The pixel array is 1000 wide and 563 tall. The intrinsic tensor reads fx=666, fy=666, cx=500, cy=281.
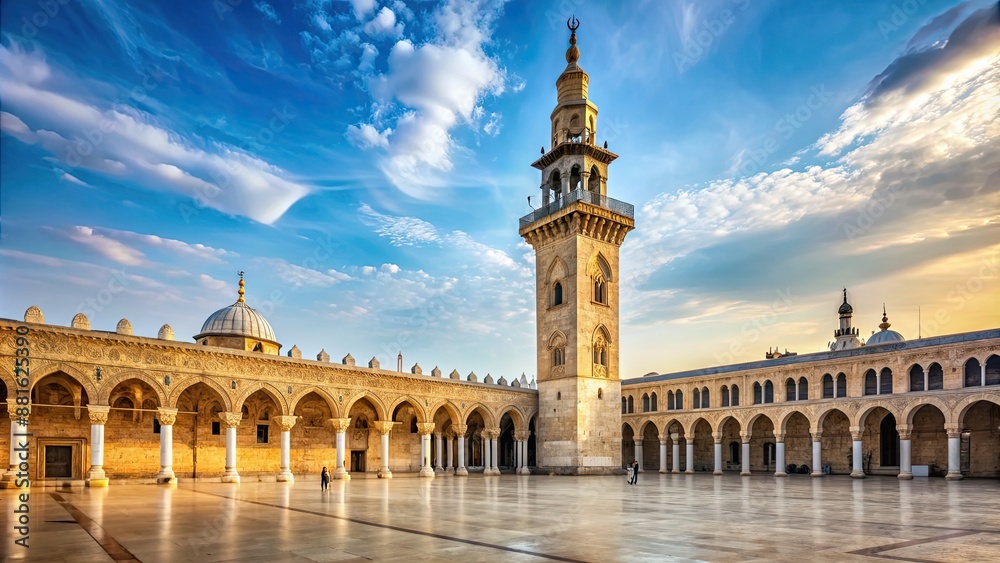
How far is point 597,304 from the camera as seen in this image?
3475 cm

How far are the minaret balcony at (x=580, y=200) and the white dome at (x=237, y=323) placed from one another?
15295mm

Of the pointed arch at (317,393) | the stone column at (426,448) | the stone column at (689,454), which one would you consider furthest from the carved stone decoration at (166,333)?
the stone column at (689,454)

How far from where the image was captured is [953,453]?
2920 centimetres

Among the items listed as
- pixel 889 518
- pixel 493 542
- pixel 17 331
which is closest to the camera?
pixel 493 542

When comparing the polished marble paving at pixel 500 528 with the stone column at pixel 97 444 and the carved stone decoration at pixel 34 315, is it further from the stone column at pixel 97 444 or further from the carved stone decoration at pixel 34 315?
the carved stone decoration at pixel 34 315

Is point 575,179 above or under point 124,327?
above

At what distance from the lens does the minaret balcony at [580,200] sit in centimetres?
3453

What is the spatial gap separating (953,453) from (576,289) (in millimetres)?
18117

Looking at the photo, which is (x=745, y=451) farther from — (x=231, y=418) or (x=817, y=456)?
(x=231, y=418)

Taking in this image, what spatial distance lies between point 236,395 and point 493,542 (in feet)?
61.8

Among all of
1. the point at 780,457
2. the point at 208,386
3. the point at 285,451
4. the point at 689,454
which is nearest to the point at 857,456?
the point at 780,457

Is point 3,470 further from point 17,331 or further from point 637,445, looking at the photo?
point 637,445

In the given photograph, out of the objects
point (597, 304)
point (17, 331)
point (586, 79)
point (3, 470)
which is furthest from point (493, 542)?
point (586, 79)

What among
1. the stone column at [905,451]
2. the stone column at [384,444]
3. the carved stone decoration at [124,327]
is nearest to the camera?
the carved stone decoration at [124,327]
